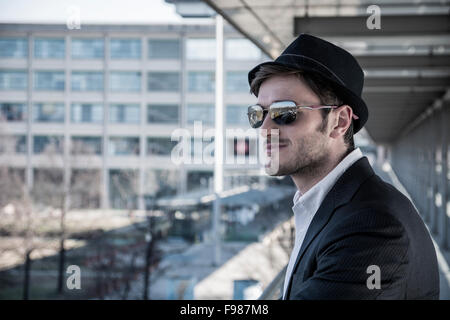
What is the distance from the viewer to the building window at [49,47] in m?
34.3

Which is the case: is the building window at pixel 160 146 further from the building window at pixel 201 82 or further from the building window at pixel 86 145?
the building window at pixel 201 82

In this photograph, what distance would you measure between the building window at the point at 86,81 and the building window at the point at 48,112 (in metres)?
1.62

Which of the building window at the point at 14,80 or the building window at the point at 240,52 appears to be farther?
the building window at the point at 14,80

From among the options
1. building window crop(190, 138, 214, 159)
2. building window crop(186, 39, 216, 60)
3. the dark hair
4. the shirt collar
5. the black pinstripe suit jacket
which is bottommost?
the black pinstripe suit jacket

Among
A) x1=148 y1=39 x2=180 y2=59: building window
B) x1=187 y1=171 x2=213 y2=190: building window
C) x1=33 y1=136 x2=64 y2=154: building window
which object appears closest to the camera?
x1=33 y1=136 x2=64 y2=154: building window

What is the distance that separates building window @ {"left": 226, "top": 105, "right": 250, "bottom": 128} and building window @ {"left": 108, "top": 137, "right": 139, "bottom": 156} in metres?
6.68

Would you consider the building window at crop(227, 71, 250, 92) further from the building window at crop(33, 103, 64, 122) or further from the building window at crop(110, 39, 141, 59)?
the building window at crop(33, 103, 64, 122)

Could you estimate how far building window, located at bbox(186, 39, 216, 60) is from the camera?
115 feet

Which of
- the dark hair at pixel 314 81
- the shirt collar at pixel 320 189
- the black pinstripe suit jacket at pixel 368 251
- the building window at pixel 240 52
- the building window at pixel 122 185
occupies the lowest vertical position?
the building window at pixel 122 185

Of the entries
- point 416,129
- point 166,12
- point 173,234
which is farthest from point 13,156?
point 416,129

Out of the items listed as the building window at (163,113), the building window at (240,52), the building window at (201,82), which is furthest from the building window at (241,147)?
the building window at (240,52)

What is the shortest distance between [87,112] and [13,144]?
16.2 ft

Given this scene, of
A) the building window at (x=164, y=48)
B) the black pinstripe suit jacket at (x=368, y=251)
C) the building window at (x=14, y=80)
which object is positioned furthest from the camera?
the building window at (x=164, y=48)

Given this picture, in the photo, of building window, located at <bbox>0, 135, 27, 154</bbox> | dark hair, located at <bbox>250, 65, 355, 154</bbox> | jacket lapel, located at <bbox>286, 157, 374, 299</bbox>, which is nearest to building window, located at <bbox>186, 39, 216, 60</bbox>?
building window, located at <bbox>0, 135, 27, 154</bbox>
